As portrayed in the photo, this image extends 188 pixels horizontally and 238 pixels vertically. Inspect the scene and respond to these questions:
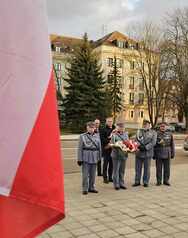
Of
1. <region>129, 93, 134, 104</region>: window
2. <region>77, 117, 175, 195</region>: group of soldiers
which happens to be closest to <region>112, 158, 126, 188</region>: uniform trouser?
<region>77, 117, 175, 195</region>: group of soldiers

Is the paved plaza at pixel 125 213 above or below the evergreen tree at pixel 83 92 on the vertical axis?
below

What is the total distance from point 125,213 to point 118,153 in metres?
2.44

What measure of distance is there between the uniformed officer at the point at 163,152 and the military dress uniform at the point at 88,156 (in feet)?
6.34

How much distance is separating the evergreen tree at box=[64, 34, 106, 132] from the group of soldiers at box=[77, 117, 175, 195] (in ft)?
88.8

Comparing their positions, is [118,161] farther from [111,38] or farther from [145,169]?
[111,38]

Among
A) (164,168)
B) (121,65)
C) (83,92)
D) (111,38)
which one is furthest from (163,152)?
(111,38)

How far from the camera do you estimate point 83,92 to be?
37.4 metres

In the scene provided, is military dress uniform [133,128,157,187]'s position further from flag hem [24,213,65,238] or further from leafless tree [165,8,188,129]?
leafless tree [165,8,188,129]

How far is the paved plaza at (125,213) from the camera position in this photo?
17.4 ft

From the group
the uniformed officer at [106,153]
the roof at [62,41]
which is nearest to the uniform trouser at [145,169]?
the uniformed officer at [106,153]

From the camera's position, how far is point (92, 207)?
6766 millimetres

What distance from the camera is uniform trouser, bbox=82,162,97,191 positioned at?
26.2 feet

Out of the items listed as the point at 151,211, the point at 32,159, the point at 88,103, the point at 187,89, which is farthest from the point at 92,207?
the point at 187,89

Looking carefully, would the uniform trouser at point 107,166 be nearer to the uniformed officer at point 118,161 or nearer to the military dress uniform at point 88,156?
the uniformed officer at point 118,161
